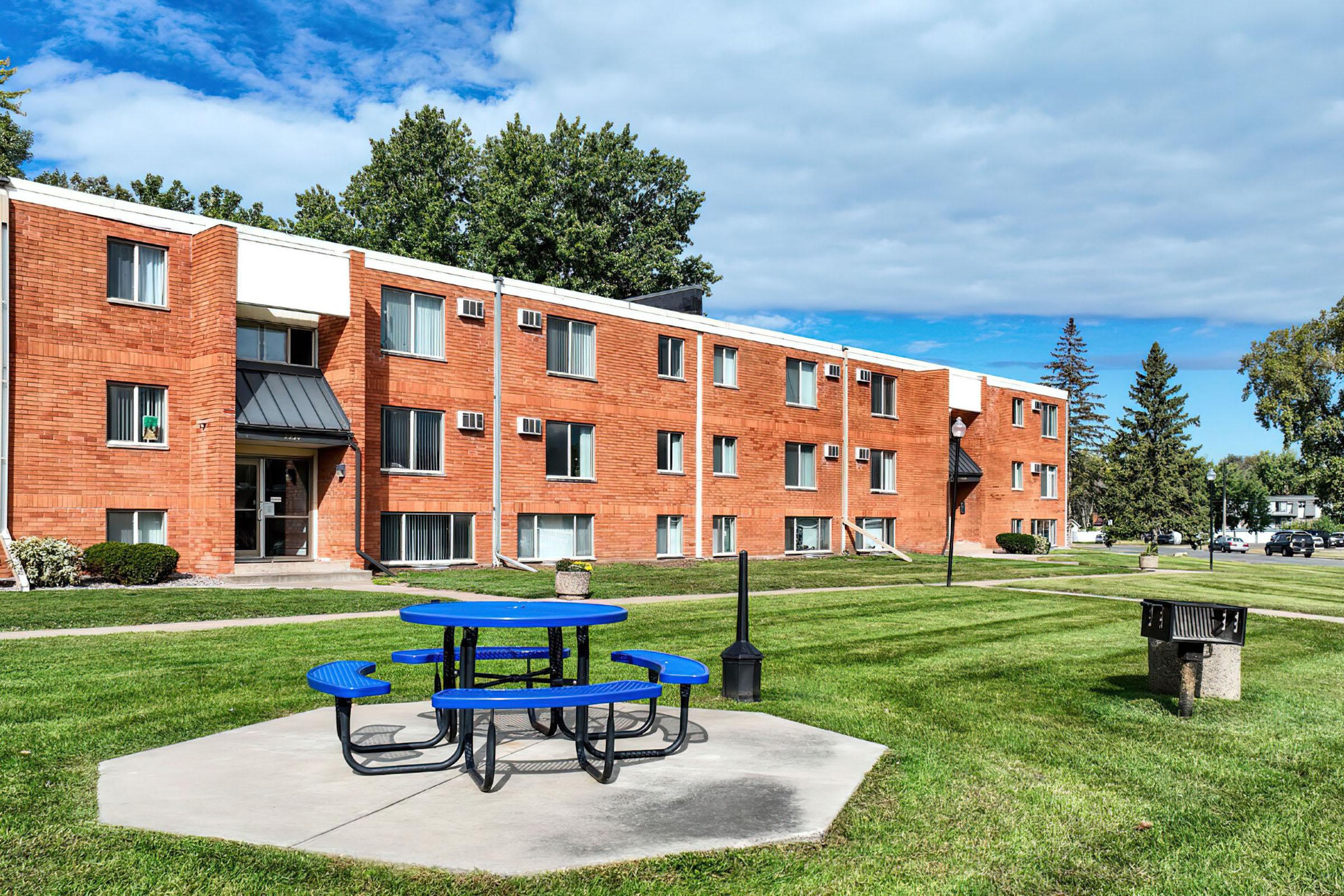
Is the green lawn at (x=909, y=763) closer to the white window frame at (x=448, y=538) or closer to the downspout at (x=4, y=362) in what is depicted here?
the downspout at (x=4, y=362)

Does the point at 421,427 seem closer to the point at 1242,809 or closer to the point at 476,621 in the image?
the point at 476,621

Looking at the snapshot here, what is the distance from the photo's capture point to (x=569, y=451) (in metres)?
28.7

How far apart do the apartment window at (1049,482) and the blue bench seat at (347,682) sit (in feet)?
149

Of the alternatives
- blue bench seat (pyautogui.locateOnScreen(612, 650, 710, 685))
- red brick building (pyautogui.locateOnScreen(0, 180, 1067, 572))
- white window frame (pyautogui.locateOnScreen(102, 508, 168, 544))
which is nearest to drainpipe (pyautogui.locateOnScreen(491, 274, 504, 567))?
red brick building (pyautogui.locateOnScreen(0, 180, 1067, 572))

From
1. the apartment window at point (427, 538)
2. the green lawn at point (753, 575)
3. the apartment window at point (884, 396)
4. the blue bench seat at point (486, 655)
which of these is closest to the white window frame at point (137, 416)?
the apartment window at point (427, 538)

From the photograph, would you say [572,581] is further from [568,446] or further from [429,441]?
[568,446]


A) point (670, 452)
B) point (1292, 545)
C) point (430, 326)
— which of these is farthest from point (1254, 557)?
point (430, 326)

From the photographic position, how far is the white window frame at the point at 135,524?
20.4 m

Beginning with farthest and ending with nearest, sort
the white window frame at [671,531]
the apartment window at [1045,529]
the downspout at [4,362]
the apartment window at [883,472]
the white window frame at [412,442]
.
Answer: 1. the apartment window at [1045,529]
2. the apartment window at [883,472]
3. the white window frame at [671,531]
4. the white window frame at [412,442]
5. the downspout at [4,362]

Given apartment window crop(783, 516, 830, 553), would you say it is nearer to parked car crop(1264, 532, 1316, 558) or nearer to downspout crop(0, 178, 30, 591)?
downspout crop(0, 178, 30, 591)

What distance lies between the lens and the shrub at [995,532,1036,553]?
4238 cm

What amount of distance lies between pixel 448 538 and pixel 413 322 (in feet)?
17.9

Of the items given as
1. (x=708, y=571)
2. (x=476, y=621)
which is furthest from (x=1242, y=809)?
(x=708, y=571)

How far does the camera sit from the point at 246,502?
23219 mm
